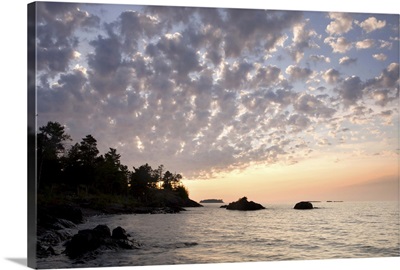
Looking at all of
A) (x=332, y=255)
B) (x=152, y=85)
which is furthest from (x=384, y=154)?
(x=152, y=85)

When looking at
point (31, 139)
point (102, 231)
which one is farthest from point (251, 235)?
point (31, 139)

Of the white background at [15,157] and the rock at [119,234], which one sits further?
the rock at [119,234]

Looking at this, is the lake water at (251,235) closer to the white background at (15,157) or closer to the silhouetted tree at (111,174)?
the white background at (15,157)

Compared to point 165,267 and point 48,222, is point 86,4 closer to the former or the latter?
point 48,222

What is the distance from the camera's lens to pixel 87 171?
15672 millimetres

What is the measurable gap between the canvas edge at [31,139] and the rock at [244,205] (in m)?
3.77

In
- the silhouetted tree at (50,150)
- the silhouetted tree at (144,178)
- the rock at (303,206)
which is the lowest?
the rock at (303,206)

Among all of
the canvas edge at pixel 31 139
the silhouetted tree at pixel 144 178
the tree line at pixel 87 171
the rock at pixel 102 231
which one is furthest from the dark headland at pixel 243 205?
the canvas edge at pixel 31 139

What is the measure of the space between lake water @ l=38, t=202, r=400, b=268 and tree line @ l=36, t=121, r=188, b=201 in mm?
622

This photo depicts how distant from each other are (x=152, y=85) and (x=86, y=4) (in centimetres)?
195

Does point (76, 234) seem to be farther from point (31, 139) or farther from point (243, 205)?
point (243, 205)

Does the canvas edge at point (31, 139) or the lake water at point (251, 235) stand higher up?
the canvas edge at point (31, 139)

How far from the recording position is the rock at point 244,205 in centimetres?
1584

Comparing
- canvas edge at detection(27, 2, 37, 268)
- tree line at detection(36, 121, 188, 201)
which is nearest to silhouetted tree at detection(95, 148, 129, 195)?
tree line at detection(36, 121, 188, 201)
